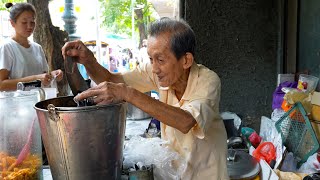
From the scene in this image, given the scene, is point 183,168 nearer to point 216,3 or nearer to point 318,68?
point 318,68

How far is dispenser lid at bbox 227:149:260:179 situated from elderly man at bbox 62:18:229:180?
54 cm

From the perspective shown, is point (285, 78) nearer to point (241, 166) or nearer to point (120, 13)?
point (241, 166)

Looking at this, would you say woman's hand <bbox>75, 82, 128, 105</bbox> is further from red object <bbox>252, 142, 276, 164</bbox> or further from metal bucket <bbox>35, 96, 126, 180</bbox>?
red object <bbox>252, 142, 276, 164</bbox>

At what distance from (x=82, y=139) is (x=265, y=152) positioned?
7.84ft

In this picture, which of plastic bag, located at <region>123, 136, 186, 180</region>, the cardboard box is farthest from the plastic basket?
plastic bag, located at <region>123, 136, 186, 180</region>

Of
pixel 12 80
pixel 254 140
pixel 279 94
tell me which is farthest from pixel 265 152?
pixel 12 80

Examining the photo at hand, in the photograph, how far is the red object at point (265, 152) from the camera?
3.08 meters

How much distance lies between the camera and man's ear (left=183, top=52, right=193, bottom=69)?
1.59 metres

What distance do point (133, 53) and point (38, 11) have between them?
845cm

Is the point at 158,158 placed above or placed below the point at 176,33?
below

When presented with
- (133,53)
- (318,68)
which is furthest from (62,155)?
(133,53)

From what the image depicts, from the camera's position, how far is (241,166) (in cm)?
231

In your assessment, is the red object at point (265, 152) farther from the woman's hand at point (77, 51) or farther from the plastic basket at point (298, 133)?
the woman's hand at point (77, 51)

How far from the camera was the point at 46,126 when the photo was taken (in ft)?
3.99
